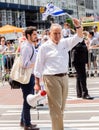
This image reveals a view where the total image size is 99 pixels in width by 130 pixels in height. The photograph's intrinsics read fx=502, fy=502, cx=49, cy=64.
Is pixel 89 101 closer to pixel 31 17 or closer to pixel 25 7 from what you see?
pixel 25 7

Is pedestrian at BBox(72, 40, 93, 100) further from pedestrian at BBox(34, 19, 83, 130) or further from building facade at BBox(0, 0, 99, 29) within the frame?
building facade at BBox(0, 0, 99, 29)

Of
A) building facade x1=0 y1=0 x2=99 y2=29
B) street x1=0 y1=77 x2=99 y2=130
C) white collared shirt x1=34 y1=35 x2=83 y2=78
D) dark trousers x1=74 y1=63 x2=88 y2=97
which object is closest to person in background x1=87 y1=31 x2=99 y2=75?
street x1=0 y1=77 x2=99 y2=130

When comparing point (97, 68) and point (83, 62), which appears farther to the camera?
point (97, 68)

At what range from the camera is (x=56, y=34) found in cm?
788

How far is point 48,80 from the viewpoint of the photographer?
26.2 ft

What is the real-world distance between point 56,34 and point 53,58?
1.26ft

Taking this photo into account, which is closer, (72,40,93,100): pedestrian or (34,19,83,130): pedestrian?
(34,19,83,130): pedestrian

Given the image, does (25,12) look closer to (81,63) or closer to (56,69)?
(81,63)

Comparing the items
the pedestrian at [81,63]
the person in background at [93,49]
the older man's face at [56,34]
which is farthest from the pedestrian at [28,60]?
the person in background at [93,49]

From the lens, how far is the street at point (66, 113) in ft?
32.4

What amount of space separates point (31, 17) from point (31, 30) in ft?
220

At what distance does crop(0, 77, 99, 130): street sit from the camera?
987cm

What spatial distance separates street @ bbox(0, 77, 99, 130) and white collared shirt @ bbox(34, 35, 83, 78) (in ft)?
6.29

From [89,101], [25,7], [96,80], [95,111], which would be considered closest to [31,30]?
[95,111]
